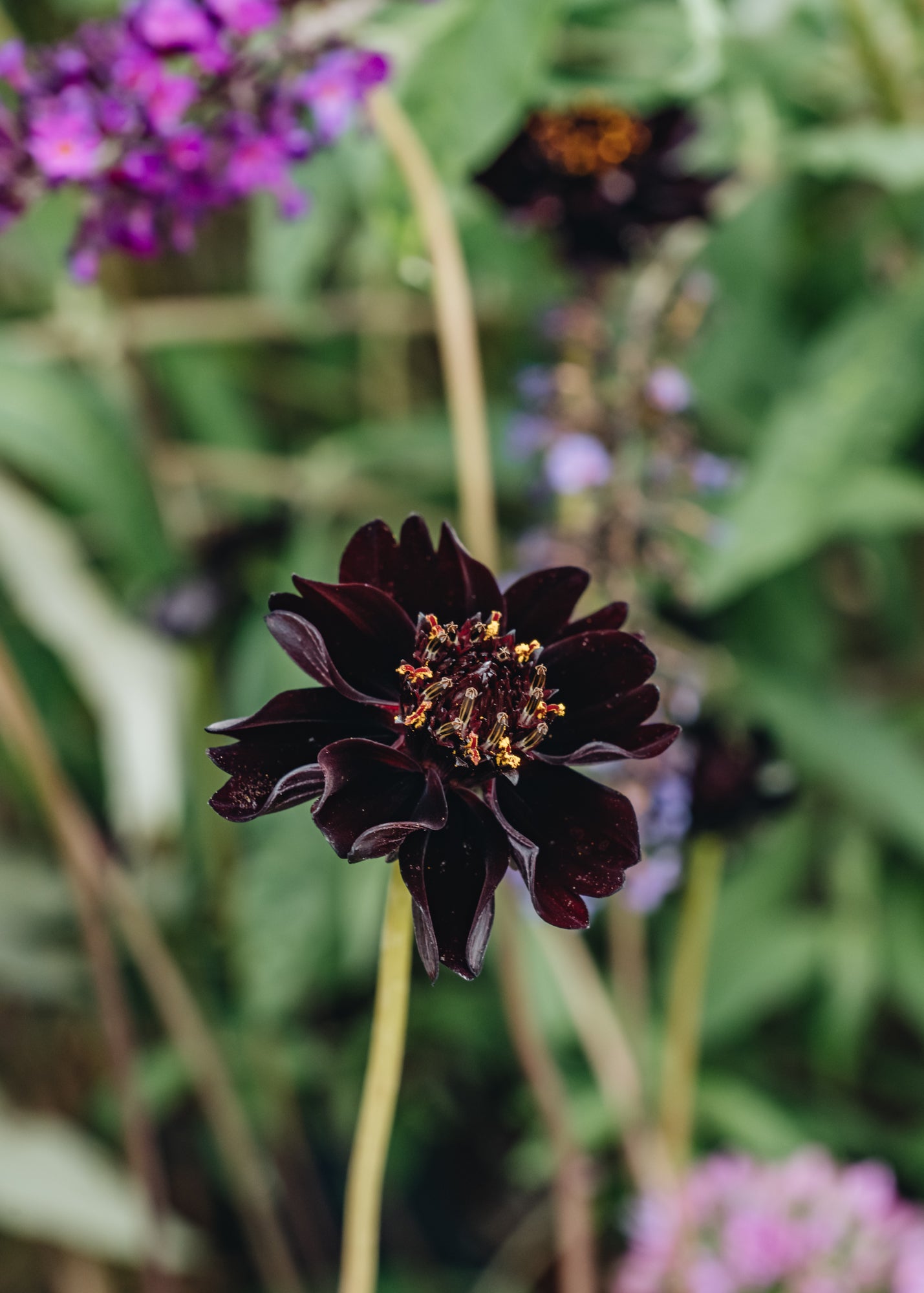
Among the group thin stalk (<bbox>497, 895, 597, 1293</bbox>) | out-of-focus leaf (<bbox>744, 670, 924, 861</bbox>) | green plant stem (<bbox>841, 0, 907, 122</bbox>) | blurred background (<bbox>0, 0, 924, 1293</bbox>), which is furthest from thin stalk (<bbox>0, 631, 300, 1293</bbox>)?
green plant stem (<bbox>841, 0, 907, 122</bbox>)

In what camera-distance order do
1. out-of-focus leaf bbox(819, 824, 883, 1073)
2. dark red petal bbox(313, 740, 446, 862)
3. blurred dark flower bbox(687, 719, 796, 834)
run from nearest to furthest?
dark red petal bbox(313, 740, 446, 862)
blurred dark flower bbox(687, 719, 796, 834)
out-of-focus leaf bbox(819, 824, 883, 1073)

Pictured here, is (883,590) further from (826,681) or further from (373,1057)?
(373,1057)

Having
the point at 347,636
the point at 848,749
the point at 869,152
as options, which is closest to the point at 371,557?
the point at 347,636

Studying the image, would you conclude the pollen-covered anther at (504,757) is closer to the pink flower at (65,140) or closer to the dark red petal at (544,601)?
the dark red petal at (544,601)

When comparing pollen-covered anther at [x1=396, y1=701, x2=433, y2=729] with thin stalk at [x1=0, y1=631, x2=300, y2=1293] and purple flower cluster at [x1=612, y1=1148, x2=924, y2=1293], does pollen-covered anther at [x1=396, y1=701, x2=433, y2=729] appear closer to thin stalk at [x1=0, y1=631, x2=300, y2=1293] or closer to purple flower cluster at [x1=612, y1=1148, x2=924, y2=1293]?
thin stalk at [x1=0, y1=631, x2=300, y2=1293]

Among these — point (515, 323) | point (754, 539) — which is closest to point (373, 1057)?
point (754, 539)
